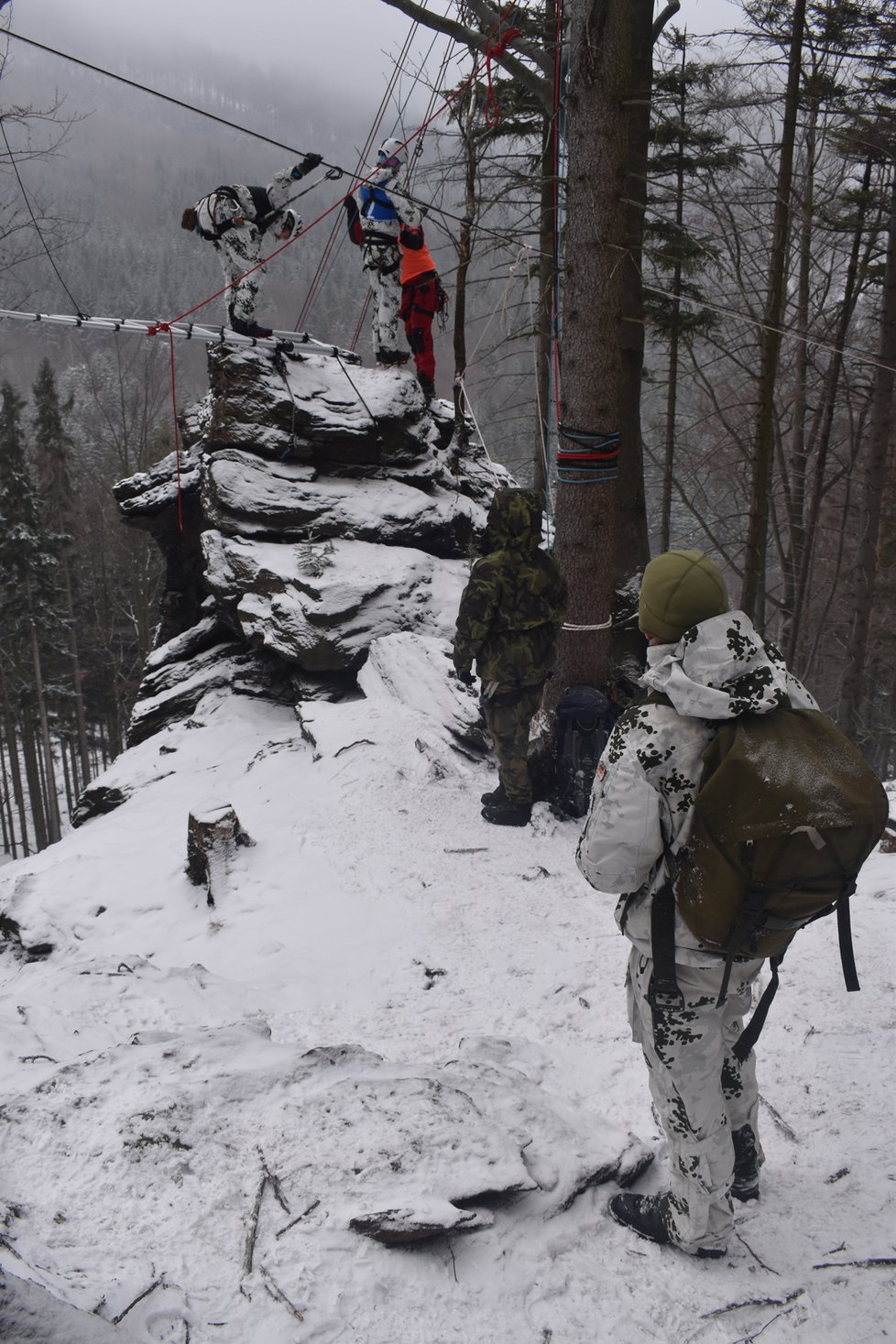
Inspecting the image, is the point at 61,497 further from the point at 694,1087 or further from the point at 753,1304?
the point at 753,1304

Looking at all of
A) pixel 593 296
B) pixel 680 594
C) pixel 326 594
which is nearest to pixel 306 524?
pixel 326 594

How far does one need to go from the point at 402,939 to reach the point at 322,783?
1.99 m

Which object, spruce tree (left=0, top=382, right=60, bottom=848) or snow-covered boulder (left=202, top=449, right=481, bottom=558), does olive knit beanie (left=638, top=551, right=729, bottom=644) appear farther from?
spruce tree (left=0, top=382, right=60, bottom=848)

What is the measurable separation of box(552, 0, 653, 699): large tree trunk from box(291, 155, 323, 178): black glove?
3.49 m

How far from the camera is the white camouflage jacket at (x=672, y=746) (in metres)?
2.09

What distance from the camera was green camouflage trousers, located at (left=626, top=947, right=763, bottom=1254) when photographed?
2.30m

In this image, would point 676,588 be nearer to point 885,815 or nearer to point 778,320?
point 885,815

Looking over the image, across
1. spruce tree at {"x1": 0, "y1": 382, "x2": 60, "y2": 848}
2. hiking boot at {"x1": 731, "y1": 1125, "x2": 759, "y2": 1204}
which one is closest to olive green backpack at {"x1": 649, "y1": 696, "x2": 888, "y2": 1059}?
hiking boot at {"x1": 731, "y1": 1125, "x2": 759, "y2": 1204}

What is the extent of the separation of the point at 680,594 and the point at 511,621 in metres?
3.00

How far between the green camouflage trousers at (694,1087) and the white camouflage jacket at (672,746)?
0.17 meters

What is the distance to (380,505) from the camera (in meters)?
9.20

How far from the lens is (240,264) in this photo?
8.98m

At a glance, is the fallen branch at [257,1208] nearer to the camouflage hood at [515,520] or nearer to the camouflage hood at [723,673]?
the camouflage hood at [723,673]

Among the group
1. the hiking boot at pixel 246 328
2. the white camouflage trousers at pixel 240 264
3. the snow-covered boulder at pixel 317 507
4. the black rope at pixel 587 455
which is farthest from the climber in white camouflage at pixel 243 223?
the black rope at pixel 587 455
